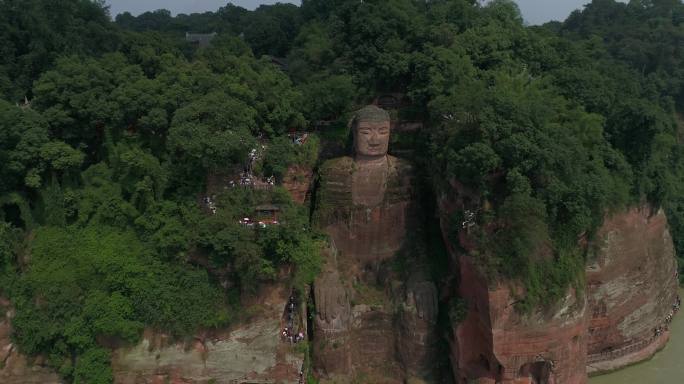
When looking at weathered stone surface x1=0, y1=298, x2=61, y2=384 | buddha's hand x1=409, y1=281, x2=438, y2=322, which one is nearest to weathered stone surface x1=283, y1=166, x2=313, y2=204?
buddha's hand x1=409, y1=281, x2=438, y2=322

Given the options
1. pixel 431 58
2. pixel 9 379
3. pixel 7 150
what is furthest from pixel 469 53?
pixel 9 379

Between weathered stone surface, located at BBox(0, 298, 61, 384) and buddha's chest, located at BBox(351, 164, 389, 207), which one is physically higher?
buddha's chest, located at BBox(351, 164, 389, 207)

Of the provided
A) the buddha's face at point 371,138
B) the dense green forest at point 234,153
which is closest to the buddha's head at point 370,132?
the buddha's face at point 371,138

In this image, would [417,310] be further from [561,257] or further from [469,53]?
[469,53]

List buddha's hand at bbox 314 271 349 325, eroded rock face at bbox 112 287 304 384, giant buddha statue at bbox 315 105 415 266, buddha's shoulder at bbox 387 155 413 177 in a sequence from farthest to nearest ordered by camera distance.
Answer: buddha's shoulder at bbox 387 155 413 177, giant buddha statue at bbox 315 105 415 266, buddha's hand at bbox 314 271 349 325, eroded rock face at bbox 112 287 304 384

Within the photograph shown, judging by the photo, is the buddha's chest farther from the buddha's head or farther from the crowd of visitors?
the crowd of visitors

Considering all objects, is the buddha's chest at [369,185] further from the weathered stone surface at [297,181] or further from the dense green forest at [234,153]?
the dense green forest at [234,153]
